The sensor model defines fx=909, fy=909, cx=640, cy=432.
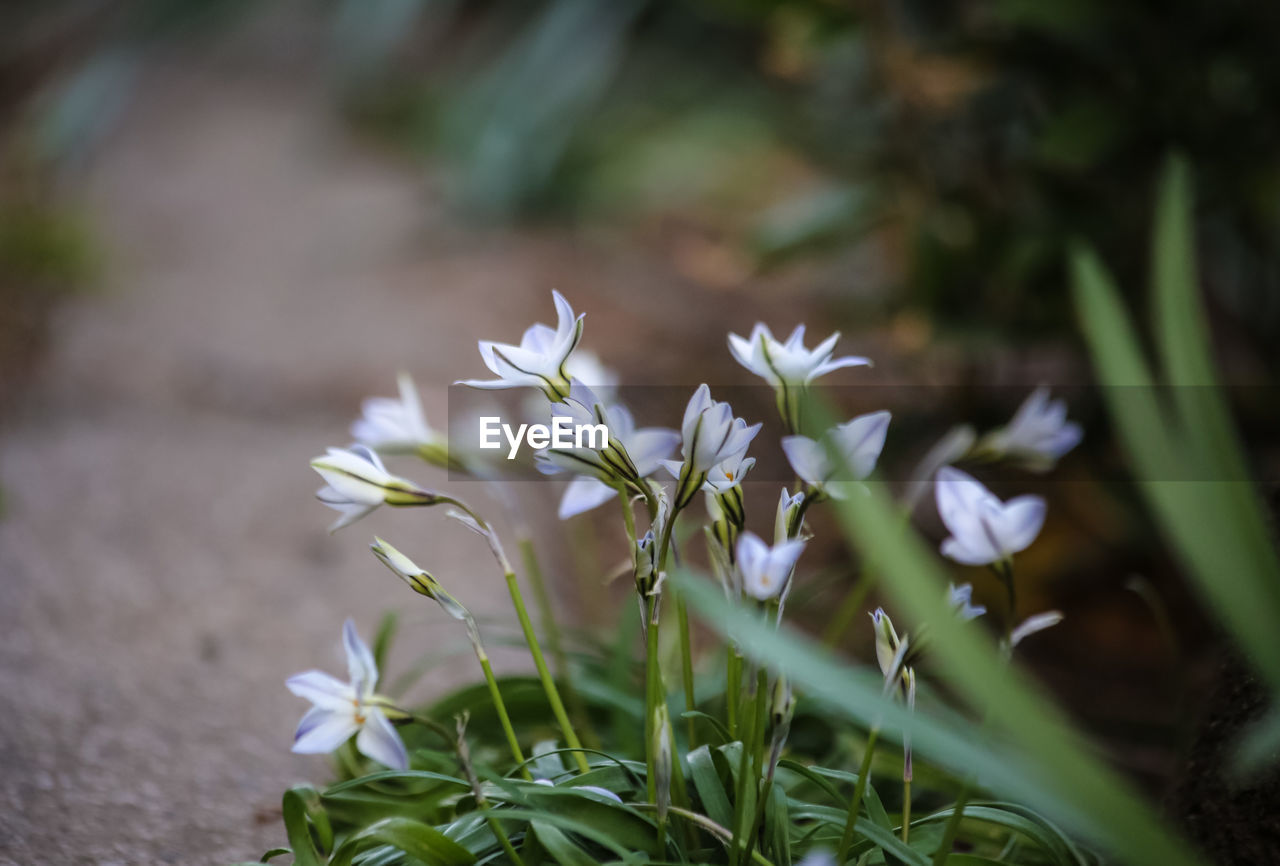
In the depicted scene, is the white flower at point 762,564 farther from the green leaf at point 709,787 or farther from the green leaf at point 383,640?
the green leaf at point 383,640

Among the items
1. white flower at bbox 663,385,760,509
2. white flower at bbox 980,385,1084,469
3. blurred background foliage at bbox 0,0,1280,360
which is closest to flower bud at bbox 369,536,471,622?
white flower at bbox 663,385,760,509

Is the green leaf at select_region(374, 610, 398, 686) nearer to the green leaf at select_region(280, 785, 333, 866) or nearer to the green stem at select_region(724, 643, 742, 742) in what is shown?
the green leaf at select_region(280, 785, 333, 866)

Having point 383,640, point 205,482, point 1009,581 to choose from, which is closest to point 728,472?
point 1009,581

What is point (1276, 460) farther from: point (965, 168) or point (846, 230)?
point (846, 230)

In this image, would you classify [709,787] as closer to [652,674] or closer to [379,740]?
[652,674]

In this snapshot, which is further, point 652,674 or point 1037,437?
point 1037,437

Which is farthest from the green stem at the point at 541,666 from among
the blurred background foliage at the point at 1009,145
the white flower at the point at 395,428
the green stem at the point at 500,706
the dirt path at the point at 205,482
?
the blurred background foliage at the point at 1009,145

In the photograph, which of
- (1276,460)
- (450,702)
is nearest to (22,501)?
(450,702)
